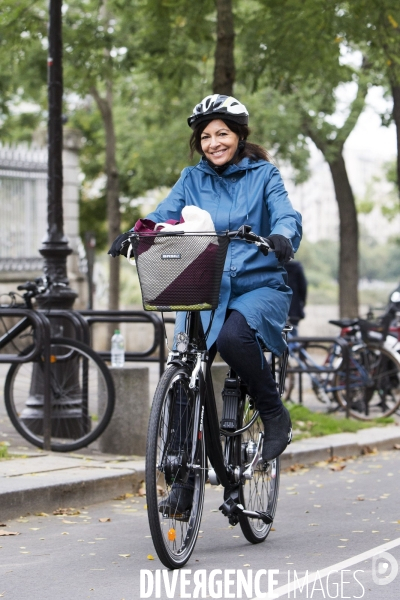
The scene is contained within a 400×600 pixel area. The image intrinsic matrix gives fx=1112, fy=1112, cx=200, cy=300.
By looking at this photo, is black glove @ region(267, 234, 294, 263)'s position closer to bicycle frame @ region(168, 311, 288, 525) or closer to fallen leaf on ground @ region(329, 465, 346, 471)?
bicycle frame @ region(168, 311, 288, 525)

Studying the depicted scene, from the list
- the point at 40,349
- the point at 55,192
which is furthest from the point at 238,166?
the point at 55,192

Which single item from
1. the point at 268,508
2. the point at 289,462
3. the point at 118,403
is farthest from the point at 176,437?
the point at 289,462

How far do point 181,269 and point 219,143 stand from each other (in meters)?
0.87

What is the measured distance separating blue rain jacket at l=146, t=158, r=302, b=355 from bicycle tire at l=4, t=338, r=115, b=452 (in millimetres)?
3012

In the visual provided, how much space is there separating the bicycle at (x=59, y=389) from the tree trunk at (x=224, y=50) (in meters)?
2.92

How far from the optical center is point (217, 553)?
5277mm

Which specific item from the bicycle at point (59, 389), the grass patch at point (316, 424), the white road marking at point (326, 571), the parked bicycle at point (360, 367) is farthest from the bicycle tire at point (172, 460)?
the parked bicycle at point (360, 367)

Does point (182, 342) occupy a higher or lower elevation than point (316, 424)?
higher

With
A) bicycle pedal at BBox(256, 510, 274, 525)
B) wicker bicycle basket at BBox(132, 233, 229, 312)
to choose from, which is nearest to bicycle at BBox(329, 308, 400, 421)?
bicycle pedal at BBox(256, 510, 274, 525)

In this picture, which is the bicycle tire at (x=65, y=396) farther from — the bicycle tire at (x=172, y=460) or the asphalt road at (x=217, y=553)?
the bicycle tire at (x=172, y=460)

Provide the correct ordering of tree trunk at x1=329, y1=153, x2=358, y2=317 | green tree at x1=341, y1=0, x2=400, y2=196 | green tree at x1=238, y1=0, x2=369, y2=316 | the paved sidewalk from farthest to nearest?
tree trunk at x1=329, y1=153, x2=358, y2=317
green tree at x1=238, y1=0, x2=369, y2=316
green tree at x1=341, y1=0, x2=400, y2=196
the paved sidewalk

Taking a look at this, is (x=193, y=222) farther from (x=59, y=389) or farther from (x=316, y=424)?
(x=316, y=424)

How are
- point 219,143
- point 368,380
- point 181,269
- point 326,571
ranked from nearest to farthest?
1. point 181,269
2. point 326,571
3. point 219,143
4. point 368,380

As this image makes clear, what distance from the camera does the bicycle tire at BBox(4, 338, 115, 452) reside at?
26.6ft
